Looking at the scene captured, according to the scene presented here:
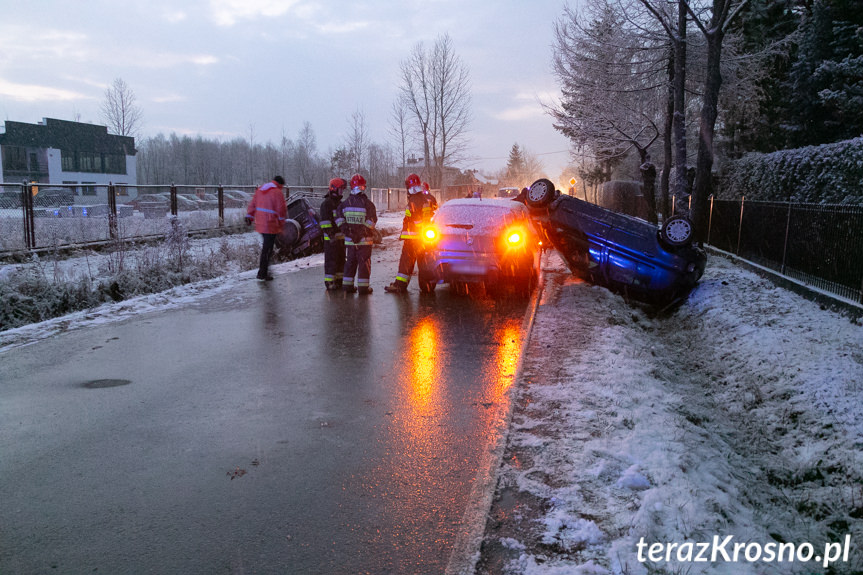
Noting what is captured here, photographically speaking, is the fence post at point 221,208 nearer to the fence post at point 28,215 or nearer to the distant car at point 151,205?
the distant car at point 151,205

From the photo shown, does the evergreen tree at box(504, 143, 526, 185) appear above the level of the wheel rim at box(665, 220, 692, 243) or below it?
above

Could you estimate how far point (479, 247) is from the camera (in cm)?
923

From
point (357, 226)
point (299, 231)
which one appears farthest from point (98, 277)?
point (299, 231)

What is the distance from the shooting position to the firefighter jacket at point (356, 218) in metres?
9.81

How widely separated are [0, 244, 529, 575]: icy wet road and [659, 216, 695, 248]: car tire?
3.42m

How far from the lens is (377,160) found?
79.9m

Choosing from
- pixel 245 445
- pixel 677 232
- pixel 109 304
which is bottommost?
pixel 245 445

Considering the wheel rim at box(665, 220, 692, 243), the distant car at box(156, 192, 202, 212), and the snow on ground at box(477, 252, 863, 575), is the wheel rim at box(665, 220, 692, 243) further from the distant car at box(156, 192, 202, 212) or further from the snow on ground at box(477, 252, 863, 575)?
the distant car at box(156, 192, 202, 212)

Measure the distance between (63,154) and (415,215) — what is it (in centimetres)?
5710

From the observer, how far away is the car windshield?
30.7ft

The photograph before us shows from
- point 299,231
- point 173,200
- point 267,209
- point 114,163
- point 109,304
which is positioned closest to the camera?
point 109,304

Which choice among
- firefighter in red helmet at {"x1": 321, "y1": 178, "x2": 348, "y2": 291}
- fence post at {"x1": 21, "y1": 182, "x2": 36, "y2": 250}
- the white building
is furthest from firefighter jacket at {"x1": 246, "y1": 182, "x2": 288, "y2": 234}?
the white building

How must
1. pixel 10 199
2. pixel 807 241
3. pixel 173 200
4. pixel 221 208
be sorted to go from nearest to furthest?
pixel 807 241, pixel 10 199, pixel 173 200, pixel 221 208

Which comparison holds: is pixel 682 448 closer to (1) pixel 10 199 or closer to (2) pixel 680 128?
(1) pixel 10 199
